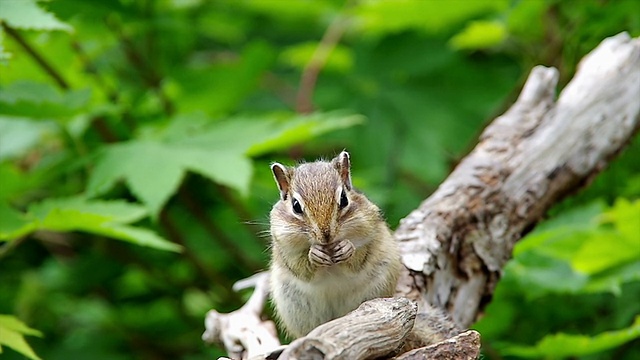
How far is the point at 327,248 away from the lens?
1.91 m

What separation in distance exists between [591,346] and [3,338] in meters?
1.44

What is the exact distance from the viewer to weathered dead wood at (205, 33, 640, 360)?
2129mm

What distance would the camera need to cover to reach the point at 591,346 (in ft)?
7.19

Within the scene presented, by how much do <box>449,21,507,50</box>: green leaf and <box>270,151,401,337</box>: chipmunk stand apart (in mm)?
1447

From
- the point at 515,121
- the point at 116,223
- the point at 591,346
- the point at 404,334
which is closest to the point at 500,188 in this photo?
the point at 515,121

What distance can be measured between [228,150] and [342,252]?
0.90 meters

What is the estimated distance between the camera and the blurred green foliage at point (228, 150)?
249cm

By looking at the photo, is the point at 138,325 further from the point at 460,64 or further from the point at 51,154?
the point at 460,64

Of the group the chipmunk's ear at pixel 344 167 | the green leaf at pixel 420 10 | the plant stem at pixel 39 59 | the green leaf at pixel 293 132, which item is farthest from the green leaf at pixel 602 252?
the plant stem at pixel 39 59

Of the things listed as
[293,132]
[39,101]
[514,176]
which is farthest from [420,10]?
[39,101]

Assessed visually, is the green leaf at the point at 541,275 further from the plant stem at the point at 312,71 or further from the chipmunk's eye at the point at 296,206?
the plant stem at the point at 312,71

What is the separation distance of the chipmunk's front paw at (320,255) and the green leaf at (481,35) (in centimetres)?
160

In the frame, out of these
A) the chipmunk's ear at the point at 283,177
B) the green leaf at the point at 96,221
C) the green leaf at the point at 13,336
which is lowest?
the green leaf at the point at 13,336

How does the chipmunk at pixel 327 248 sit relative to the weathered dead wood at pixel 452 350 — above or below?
above
